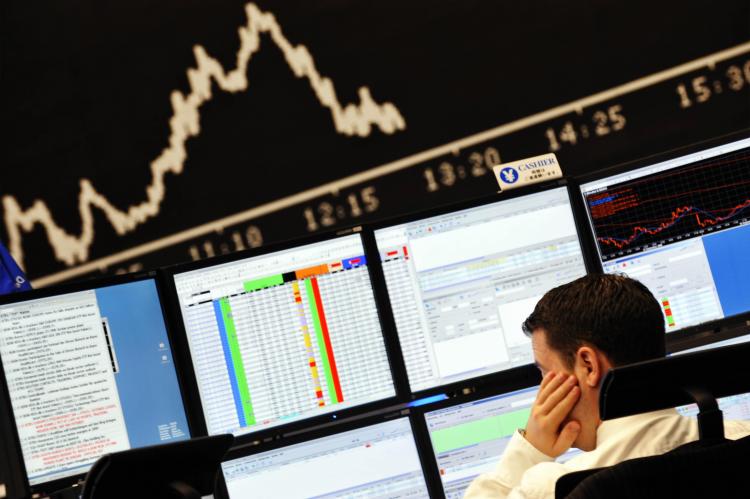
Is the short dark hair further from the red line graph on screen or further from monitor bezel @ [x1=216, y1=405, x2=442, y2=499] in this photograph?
the red line graph on screen

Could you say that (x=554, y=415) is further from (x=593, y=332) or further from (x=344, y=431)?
(x=344, y=431)

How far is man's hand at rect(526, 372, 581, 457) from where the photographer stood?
1.44m

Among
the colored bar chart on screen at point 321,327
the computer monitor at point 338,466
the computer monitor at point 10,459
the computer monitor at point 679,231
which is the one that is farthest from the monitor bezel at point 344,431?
the computer monitor at point 679,231

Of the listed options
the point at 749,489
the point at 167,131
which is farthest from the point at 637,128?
the point at 749,489

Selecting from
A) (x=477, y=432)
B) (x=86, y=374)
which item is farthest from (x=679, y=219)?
(x=86, y=374)

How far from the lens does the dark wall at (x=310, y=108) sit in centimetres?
361

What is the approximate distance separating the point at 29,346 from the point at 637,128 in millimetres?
2797

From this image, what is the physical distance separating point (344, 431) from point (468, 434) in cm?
29

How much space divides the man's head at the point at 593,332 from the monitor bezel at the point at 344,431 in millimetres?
550

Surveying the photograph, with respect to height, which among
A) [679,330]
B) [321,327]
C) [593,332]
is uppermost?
[321,327]

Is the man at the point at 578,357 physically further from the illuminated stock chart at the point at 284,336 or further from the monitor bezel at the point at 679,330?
the monitor bezel at the point at 679,330

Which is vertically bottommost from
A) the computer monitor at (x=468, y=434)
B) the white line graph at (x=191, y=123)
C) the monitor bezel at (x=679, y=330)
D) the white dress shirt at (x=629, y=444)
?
the computer monitor at (x=468, y=434)

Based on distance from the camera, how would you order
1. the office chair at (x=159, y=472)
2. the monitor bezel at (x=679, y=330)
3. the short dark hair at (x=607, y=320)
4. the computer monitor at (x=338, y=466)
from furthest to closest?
1. the monitor bezel at (x=679, y=330)
2. the computer monitor at (x=338, y=466)
3. the short dark hair at (x=607, y=320)
4. the office chair at (x=159, y=472)

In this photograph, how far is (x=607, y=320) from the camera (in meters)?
1.37
